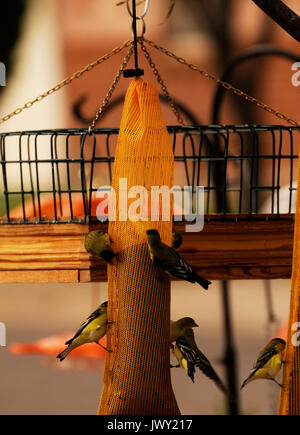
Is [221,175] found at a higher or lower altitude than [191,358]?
higher

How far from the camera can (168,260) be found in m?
1.47

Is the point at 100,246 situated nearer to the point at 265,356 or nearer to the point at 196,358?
the point at 196,358

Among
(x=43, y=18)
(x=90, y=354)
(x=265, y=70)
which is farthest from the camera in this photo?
(x=43, y=18)

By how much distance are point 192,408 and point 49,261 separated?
259cm

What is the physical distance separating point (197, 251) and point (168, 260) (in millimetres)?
404

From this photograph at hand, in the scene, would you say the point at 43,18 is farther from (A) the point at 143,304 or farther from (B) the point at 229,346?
(A) the point at 143,304

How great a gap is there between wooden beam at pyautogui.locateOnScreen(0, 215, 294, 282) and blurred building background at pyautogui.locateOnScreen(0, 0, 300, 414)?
937mm

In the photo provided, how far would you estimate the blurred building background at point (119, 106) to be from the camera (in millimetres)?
3660

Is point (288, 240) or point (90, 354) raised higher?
point (288, 240)

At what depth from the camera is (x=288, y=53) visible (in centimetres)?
262

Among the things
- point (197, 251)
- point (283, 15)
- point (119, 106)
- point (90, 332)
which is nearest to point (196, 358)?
point (90, 332)

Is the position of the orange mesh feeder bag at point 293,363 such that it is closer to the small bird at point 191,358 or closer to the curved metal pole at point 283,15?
the small bird at point 191,358

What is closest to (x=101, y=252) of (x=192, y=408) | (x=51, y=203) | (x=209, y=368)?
(x=209, y=368)

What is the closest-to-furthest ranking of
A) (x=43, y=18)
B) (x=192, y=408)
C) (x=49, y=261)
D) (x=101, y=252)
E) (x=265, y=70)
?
(x=101, y=252)
(x=49, y=261)
(x=265, y=70)
(x=192, y=408)
(x=43, y=18)
